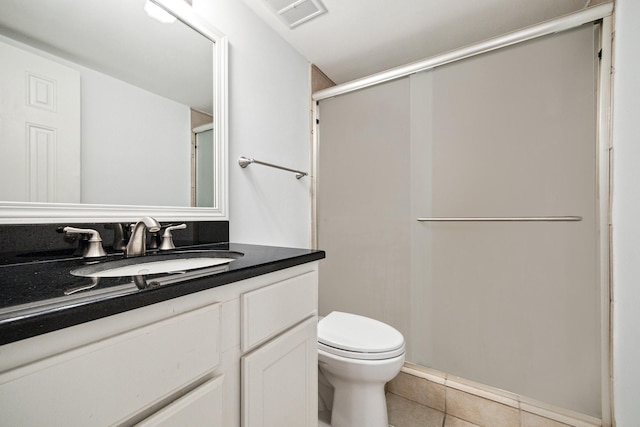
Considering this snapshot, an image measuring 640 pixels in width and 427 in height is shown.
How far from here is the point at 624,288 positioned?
1.00 metres

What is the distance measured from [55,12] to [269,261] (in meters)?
0.99

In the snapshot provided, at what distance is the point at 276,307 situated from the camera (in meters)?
0.76

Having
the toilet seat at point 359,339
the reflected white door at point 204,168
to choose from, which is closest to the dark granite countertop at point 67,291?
the reflected white door at point 204,168

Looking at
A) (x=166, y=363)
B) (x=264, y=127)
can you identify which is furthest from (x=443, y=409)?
(x=264, y=127)

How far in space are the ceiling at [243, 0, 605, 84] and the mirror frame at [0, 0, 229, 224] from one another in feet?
1.19

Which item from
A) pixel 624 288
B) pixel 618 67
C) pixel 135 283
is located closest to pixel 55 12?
pixel 135 283

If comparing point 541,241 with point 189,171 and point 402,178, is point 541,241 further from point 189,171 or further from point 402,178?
point 189,171

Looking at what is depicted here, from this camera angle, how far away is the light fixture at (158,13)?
101 cm

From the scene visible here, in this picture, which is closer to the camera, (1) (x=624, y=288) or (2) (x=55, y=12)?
(2) (x=55, y=12)

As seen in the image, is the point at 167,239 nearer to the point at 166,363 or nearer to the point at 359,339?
the point at 166,363

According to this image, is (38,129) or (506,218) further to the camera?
(506,218)

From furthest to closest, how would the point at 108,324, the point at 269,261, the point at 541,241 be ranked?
the point at 541,241 → the point at 269,261 → the point at 108,324

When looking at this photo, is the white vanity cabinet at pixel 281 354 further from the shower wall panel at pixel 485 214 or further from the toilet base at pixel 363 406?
the shower wall panel at pixel 485 214

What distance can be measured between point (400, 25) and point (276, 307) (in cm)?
161
